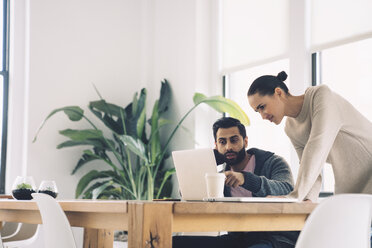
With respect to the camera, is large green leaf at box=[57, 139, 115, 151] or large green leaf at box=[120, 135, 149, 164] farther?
large green leaf at box=[57, 139, 115, 151]

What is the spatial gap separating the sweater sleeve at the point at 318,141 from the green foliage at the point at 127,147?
101 inches

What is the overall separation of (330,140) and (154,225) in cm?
91

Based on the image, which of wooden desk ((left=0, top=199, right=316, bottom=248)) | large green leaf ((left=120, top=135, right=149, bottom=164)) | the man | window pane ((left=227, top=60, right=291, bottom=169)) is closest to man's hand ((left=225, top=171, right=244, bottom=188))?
the man

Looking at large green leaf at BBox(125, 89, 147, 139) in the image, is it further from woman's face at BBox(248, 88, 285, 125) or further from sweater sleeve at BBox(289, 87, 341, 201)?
sweater sleeve at BBox(289, 87, 341, 201)

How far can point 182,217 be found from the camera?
1.69 m

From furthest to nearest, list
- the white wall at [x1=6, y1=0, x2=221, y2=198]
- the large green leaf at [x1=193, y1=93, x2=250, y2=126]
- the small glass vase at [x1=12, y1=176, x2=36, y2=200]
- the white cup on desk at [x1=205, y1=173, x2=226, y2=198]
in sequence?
the white wall at [x1=6, y1=0, x2=221, y2=198] < the large green leaf at [x1=193, y1=93, x2=250, y2=126] < the small glass vase at [x1=12, y1=176, x2=36, y2=200] < the white cup on desk at [x1=205, y1=173, x2=226, y2=198]

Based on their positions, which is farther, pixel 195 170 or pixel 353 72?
pixel 353 72

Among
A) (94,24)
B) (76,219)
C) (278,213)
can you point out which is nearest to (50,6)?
(94,24)

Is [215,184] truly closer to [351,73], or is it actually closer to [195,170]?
[195,170]

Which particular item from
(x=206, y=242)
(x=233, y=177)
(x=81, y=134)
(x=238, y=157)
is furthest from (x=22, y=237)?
(x=233, y=177)

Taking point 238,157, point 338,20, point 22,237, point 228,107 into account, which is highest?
point 338,20

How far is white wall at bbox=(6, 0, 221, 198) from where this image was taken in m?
5.29

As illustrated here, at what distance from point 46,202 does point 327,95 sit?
3.89ft

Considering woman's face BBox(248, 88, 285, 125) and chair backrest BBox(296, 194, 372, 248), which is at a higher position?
woman's face BBox(248, 88, 285, 125)
